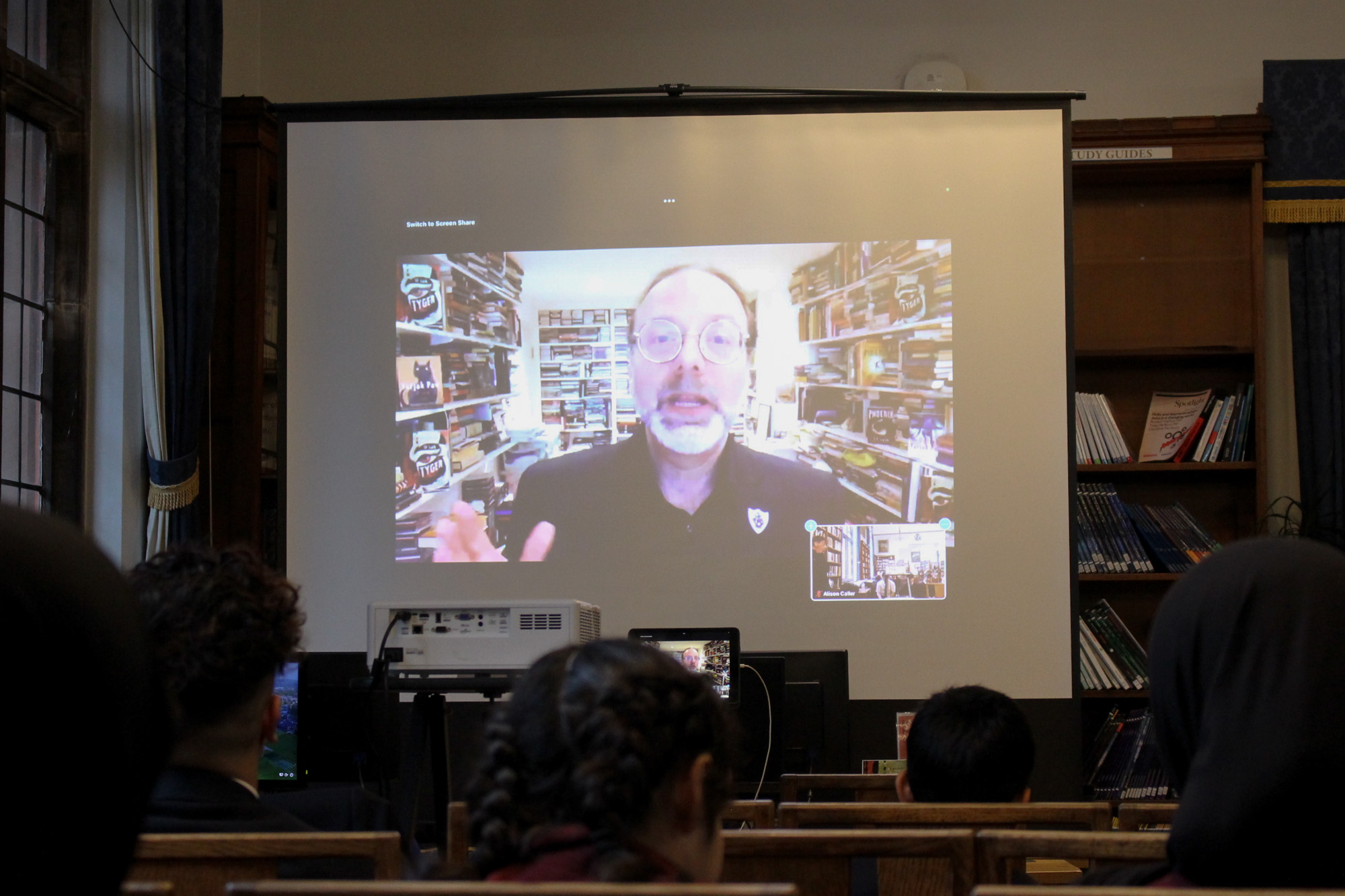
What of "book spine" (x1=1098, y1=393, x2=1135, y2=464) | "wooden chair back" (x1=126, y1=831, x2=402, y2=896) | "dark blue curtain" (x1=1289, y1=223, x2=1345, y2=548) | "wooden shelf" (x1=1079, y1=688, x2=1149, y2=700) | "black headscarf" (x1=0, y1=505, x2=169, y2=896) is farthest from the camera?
"book spine" (x1=1098, y1=393, x2=1135, y2=464)

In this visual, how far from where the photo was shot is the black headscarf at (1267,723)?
1.05m

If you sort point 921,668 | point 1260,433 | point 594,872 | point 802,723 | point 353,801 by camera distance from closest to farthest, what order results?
point 594,872 < point 353,801 < point 802,723 < point 921,668 < point 1260,433

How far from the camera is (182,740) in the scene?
4.52 ft

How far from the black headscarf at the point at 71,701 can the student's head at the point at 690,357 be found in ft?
11.9

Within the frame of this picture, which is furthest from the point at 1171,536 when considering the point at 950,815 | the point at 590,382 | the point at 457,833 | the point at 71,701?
the point at 71,701

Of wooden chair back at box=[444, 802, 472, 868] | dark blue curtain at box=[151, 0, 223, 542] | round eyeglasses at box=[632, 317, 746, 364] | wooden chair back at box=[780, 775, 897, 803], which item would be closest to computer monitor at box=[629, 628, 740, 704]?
wooden chair back at box=[780, 775, 897, 803]

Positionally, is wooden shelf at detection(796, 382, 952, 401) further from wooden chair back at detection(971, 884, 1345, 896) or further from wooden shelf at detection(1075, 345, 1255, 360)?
wooden chair back at detection(971, 884, 1345, 896)

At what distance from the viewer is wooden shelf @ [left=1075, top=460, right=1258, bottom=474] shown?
4578 millimetres

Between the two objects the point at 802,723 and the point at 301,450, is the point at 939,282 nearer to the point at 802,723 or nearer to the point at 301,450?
the point at 802,723

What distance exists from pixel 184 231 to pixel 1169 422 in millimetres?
3489

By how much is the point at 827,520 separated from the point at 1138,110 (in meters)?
2.07

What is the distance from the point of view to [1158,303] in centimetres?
485

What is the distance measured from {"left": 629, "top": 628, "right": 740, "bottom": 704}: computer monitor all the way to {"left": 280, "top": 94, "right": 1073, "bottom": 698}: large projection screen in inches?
49.0

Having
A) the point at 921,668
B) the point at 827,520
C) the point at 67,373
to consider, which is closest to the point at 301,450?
the point at 67,373
